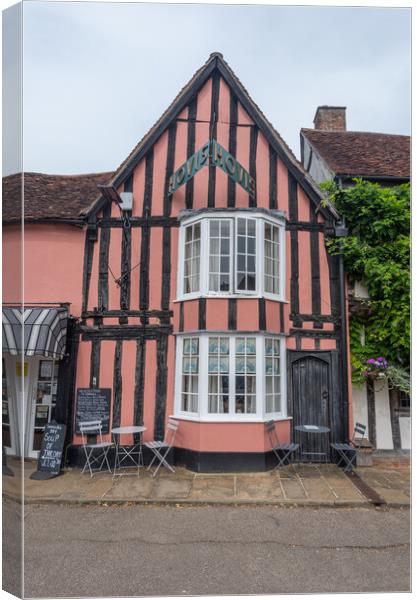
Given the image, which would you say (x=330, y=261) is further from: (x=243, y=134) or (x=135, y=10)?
(x=135, y=10)

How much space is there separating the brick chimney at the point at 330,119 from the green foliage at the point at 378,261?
6.50 ft

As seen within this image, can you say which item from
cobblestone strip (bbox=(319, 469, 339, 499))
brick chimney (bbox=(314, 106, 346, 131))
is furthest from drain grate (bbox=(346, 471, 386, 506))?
brick chimney (bbox=(314, 106, 346, 131))

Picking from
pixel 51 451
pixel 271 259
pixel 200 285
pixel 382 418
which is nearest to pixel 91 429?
pixel 51 451

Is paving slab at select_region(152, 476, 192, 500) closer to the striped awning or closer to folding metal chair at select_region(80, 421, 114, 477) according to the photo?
folding metal chair at select_region(80, 421, 114, 477)

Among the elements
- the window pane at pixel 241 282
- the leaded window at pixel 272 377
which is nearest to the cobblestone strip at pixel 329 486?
the leaded window at pixel 272 377

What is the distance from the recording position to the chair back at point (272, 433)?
21.7ft

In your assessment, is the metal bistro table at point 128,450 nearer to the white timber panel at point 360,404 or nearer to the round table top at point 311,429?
the round table top at point 311,429

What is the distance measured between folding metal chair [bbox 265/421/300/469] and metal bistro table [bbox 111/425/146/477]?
207 centimetres

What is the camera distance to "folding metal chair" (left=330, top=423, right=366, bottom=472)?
6590 mm

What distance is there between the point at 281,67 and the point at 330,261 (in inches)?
141

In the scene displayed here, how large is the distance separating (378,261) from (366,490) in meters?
3.61

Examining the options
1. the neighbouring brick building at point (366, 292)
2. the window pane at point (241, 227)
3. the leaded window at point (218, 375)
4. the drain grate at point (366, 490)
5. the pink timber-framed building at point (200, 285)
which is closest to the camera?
the drain grate at point (366, 490)

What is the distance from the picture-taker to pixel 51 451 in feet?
21.6

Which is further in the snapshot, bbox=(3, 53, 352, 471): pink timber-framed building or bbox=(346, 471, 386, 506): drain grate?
bbox=(3, 53, 352, 471): pink timber-framed building
